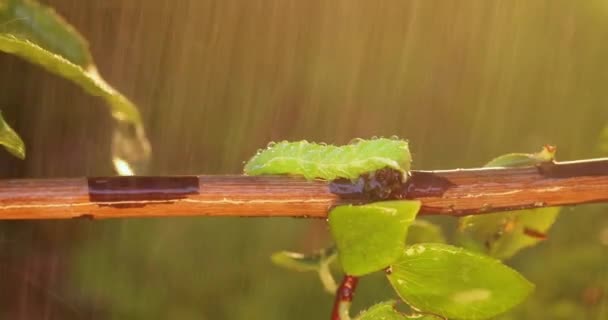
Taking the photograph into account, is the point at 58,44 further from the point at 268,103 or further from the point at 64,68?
the point at 268,103

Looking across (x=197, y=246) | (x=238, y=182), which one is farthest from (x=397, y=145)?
(x=197, y=246)

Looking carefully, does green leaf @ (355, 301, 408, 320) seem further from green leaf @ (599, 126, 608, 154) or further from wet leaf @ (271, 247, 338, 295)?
green leaf @ (599, 126, 608, 154)

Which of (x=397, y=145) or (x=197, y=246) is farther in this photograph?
(x=197, y=246)

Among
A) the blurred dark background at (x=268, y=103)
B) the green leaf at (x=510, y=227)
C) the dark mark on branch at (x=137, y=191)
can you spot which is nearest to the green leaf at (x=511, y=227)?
the green leaf at (x=510, y=227)

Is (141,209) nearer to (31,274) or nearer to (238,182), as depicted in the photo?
(238,182)

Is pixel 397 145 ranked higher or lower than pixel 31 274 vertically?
higher

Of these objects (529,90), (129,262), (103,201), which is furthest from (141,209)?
(529,90)

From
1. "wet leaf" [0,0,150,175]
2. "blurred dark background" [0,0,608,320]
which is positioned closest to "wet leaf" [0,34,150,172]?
"wet leaf" [0,0,150,175]
